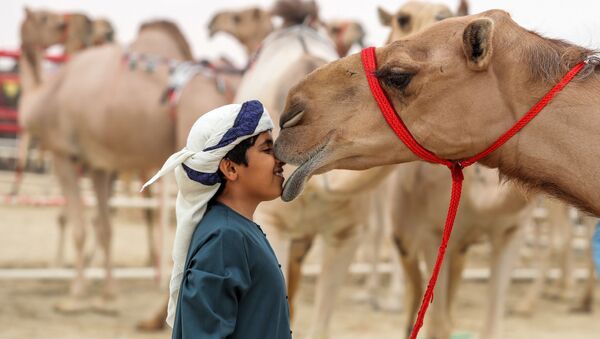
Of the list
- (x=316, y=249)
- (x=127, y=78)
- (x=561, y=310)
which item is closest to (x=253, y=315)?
(x=127, y=78)

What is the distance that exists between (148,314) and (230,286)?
4.58 meters

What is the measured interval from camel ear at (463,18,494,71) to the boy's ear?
0.60 m

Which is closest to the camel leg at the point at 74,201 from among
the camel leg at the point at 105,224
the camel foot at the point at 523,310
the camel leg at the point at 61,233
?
the camel leg at the point at 105,224

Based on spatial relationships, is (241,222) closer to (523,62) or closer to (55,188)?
(523,62)

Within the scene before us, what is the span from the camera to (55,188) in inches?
571

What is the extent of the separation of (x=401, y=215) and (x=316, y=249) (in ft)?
19.7

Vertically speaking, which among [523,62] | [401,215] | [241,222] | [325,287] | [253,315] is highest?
[523,62]

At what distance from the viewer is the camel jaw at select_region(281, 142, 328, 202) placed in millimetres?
2084

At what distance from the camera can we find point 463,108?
1998 millimetres

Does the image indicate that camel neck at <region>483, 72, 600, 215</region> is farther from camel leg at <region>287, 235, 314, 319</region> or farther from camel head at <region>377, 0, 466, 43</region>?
camel leg at <region>287, 235, 314, 319</region>

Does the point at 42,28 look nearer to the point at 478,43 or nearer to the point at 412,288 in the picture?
the point at 412,288

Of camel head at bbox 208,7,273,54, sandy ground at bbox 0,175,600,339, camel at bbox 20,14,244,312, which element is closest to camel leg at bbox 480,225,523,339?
sandy ground at bbox 0,175,600,339

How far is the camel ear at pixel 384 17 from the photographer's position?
192 inches

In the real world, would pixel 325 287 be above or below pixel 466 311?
above
